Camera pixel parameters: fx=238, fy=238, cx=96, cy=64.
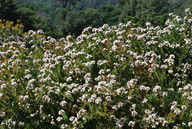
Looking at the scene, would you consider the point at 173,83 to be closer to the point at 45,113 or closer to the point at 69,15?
the point at 45,113

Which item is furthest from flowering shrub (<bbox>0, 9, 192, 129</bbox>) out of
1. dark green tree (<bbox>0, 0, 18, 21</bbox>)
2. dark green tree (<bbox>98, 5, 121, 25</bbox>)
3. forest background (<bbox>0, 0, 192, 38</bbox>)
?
dark green tree (<bbox>98, 5, 121, 25</bbox>)

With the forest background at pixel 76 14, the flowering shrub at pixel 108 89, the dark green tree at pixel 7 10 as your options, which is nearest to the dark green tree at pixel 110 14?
the forest background at pixel 76 14

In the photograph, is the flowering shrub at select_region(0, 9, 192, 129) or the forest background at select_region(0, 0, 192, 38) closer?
the flowering shrub at select_region(0, 9, 192, 129)

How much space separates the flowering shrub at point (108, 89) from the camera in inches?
166

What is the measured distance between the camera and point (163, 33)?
5988mm

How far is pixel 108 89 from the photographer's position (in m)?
4.42

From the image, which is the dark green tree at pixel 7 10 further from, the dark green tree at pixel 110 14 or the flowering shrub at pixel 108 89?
the dark green tree at pixel 110 14

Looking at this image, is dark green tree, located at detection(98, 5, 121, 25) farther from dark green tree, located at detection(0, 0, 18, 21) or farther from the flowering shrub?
the flowering shrub

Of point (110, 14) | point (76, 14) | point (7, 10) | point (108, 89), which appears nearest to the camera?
point (108, 89)

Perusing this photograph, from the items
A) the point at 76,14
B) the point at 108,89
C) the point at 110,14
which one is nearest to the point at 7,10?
the point at 108,89

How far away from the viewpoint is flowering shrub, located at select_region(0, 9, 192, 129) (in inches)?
166

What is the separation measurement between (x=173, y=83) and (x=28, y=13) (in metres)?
34.2

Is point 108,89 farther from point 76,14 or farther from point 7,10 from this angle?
point 76,14

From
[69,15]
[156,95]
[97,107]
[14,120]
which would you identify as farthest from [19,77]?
[69,15]
